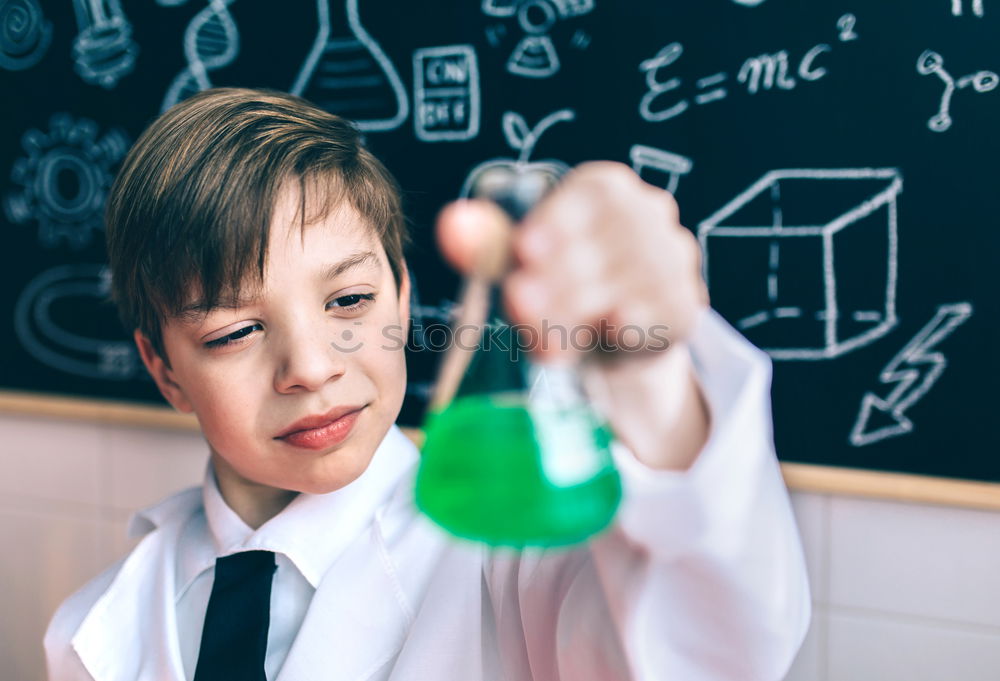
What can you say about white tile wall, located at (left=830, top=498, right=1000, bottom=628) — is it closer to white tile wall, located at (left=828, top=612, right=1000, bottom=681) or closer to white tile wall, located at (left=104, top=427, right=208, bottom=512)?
white tile wall, located at (left=828, top=612, right=1000, bottom=681)

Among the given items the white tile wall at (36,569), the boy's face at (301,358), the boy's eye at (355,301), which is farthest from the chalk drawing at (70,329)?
the boy's eye at (355,301)

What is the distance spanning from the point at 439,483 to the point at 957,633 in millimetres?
1049

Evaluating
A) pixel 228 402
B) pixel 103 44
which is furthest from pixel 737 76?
pixel 103 44

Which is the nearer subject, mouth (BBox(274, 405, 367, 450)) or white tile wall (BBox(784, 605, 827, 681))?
mouth (BBox(274, 405, 367, 450))

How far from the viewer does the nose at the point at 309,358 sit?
0.71m

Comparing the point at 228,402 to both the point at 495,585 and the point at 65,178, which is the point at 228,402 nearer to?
the point at 495,585

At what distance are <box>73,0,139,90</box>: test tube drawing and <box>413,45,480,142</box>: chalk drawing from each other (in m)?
0.57

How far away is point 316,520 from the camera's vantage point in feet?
2.82

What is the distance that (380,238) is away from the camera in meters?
0.85

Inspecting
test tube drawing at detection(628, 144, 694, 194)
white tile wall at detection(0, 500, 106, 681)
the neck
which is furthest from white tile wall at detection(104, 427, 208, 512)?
test tube drawing at detection(628, 144, 694, 194)

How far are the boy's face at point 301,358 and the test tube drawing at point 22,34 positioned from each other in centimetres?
99

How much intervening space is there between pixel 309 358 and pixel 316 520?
0.79 ft

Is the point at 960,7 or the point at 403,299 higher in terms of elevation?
the point at 960,7

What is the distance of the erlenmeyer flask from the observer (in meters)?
0.36
